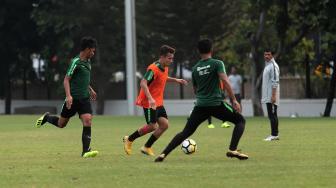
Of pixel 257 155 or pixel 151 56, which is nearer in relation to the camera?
pixel 257 155

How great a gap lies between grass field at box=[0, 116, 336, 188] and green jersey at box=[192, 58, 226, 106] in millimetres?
913

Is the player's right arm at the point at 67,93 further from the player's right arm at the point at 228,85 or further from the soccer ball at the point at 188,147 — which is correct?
the player's right arm at the point at 228,85

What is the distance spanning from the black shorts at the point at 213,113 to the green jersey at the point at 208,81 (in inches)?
3.0

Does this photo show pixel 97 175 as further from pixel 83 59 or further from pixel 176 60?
pixel 176 60

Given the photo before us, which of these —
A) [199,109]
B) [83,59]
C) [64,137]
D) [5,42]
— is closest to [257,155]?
[199,109]

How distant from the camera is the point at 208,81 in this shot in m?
13.4

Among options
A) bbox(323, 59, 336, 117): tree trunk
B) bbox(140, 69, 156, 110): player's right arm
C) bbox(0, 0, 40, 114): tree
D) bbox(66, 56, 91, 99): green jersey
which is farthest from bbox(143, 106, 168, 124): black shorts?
bbox(0, 0, 40, 114): tree

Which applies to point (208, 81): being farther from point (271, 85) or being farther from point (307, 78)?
point (307, 78)

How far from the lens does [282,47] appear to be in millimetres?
38125

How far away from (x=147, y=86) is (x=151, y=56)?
33.4 meters

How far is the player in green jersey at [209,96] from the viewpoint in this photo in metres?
13.3

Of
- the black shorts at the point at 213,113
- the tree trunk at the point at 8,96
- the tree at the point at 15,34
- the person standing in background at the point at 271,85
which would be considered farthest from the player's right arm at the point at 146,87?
the tree trunk at the point at 8,96

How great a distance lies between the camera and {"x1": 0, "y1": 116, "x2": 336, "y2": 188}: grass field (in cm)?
1098

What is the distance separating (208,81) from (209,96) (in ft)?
0.73
